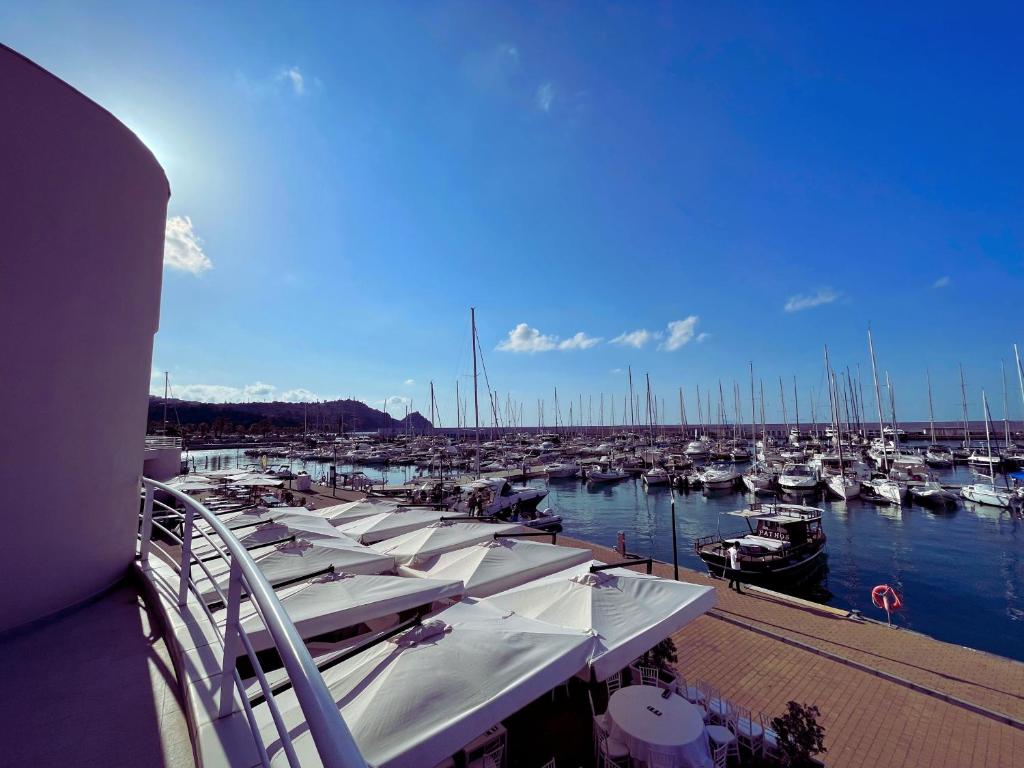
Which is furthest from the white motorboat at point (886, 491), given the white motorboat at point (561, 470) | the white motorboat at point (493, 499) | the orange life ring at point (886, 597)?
the white motorboat at point (493, 499)

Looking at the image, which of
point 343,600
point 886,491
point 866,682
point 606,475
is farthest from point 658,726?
point 606,475

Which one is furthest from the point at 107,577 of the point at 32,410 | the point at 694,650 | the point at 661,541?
the point at 661,541

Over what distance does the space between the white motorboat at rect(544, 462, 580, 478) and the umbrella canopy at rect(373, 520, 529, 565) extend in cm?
3876

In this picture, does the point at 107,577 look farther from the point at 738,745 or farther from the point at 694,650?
the point at 694,650

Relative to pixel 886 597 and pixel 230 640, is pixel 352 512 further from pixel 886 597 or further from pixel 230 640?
pixel 886 597

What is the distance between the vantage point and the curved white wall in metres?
3.38

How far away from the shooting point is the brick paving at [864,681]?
7434mm

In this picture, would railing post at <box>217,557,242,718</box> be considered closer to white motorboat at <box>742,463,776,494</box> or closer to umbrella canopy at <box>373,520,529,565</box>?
umbrella canopy at <box>373,520,529,565</box>

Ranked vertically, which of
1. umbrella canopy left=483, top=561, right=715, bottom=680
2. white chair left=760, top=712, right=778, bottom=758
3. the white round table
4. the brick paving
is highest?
umbrella canopy left=483, top=561, right=715, bottom=680

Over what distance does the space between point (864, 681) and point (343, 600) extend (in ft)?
35.2

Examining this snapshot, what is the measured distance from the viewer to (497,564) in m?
10.1

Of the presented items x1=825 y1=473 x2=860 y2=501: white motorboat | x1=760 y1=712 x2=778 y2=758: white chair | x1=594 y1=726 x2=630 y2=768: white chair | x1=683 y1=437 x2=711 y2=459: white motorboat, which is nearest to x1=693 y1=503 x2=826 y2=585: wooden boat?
x1=760 y1=712 x2=778 y2=758: white chair

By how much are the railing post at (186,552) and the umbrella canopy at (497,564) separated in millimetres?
6106

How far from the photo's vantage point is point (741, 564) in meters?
19.3
